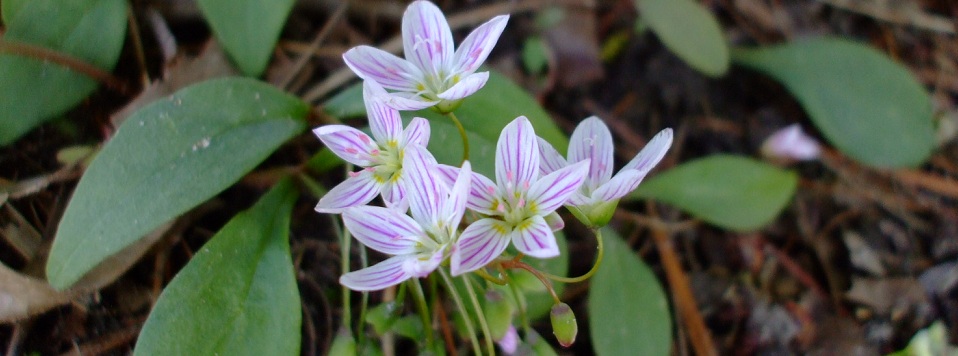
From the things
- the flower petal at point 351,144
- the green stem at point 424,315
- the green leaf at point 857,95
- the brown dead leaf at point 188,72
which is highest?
the flower petal at point 351,144

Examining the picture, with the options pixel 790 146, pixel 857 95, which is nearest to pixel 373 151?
pixel 790 146

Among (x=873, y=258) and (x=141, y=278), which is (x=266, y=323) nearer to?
(x=141, y=278)

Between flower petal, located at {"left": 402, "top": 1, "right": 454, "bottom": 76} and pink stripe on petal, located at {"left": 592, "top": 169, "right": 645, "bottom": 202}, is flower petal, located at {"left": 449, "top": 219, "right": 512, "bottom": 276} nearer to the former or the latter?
pink stripe on petal, located at {"left": 592, "top": 169, "right": 645, "bottom": 202}

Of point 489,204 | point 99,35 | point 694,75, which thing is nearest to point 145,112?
point 99,35

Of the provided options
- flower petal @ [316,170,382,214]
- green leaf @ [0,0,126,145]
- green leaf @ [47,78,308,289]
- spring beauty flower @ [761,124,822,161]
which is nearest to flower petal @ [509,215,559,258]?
flower petal @ [316,170,382,214]

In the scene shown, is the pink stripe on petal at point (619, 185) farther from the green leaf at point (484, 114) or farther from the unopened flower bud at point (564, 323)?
A: the green leaf at point (484, 114)

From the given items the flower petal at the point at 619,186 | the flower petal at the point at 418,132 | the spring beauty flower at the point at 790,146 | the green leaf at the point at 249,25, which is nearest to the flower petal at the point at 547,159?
the flower petal at the point at 619,186

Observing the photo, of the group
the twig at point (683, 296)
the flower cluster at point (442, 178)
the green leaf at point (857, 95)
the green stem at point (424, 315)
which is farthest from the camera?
the green leaf at point (857, 95)
